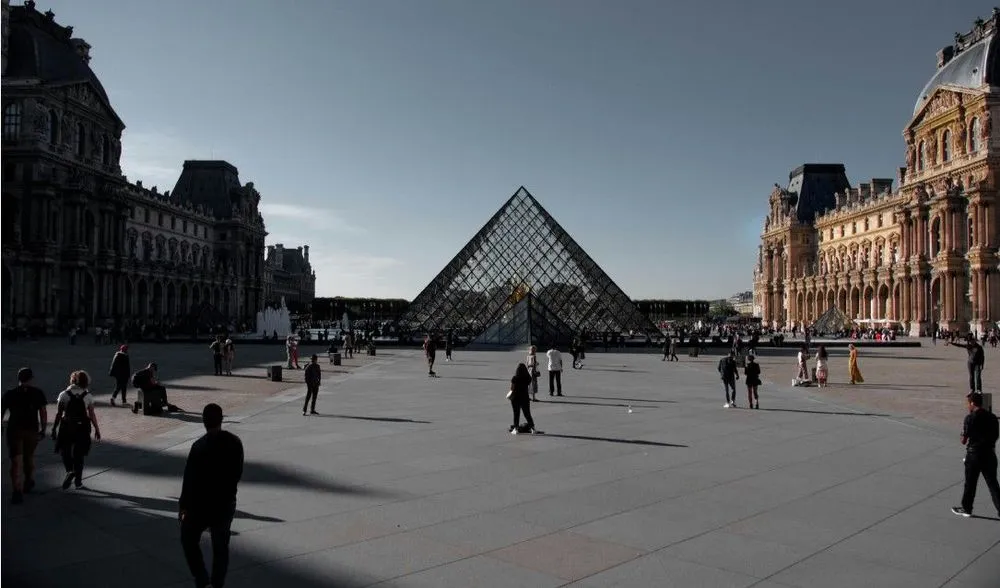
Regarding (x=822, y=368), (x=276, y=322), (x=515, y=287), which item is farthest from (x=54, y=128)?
(x=822, y=368)

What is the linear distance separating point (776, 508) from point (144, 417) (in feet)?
31.3

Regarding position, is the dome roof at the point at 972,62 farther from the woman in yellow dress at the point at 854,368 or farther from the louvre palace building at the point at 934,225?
the woman in yellow dress at the point at 854,368

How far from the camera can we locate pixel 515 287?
131ft

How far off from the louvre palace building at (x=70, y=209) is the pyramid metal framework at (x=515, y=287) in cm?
2094

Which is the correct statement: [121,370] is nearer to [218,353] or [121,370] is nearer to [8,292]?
[218,353]

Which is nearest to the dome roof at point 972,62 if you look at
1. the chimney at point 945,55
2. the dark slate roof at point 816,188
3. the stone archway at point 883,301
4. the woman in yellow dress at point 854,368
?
the chimney at point 945,55

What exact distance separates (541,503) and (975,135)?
53.9m

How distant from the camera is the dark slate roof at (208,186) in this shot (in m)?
80.1

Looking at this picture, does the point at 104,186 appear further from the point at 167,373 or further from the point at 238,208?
the point at 167,373

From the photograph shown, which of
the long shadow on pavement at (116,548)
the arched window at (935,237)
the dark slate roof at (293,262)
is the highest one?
the dark slate roof at (293,262)

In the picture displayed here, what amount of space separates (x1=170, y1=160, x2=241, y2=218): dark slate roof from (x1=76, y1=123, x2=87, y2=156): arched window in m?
28.9

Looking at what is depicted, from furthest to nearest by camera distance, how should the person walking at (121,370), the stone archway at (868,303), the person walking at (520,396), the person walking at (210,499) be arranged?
the stone archway at (868,303), the person walking at (121,370), the person walking at (520,396), the person walking at (210,499)

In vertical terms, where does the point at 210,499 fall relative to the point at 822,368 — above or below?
above

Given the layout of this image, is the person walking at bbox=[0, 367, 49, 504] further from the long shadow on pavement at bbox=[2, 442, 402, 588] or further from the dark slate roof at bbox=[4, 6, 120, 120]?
the dark slate roof at bbox=[4, 6, 120, 120]
